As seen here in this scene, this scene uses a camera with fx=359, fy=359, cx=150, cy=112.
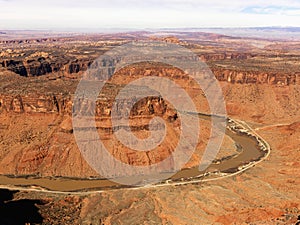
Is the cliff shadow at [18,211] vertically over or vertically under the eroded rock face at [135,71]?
under

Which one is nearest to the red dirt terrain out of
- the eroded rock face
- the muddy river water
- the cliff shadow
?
the cliff shadow

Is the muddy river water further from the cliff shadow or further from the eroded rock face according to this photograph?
the eroded rock face

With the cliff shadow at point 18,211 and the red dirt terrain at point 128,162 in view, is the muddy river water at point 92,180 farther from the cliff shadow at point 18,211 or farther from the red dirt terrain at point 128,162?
the cliff shadow at point 18,211

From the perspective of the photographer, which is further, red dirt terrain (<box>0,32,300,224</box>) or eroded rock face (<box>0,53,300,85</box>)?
eroded rock face (<box>0,53,300,85</box>)

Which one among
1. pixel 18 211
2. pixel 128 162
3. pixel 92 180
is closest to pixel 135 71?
pixel 128 162

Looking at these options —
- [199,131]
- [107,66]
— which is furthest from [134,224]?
[107,66]

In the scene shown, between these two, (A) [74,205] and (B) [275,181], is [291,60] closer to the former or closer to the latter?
(B) [275,181]

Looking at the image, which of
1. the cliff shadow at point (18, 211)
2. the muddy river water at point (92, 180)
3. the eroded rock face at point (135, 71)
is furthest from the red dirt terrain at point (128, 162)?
the eroded rock face at point (135, 71)

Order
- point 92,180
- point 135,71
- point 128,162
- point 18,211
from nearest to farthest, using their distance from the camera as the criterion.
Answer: point 18,211 < point 92,180 < point 128,162 < point 135,71

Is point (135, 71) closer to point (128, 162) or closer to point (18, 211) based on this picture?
point (128, 162)

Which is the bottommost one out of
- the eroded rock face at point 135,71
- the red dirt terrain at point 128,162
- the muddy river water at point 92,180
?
the muddy river water at point 92,180

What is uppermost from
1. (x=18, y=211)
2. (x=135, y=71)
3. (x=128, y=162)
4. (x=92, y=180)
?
(x=135, y=71)

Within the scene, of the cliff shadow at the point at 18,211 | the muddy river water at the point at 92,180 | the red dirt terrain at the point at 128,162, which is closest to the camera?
the cliff shadow at the point at 18,211
